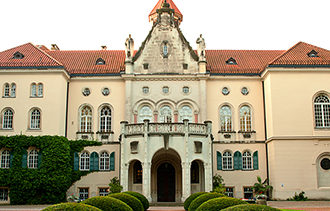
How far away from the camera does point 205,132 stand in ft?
113

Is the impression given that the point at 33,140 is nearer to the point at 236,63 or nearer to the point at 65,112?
the point at 65,112

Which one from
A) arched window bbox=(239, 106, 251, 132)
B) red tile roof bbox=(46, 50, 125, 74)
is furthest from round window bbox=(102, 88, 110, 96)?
arched window bbox=(239, 106, 251, 132)

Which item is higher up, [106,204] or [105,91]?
[105,91]

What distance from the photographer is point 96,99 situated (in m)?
39.8

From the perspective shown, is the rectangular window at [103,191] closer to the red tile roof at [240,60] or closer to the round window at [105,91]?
the round window at [105,91]

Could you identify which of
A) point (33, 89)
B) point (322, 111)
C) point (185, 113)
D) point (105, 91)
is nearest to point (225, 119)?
point (185, 113)

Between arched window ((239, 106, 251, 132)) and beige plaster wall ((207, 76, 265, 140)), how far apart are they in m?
0.38

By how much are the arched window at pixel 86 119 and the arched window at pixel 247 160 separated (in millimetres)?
13788

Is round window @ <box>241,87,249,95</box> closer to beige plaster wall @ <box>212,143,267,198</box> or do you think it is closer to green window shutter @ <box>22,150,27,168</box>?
beige plaster wall @ <box>212,143,267,198</box>

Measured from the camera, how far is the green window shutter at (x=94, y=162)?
1521 inches

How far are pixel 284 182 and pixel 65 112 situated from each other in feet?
64.0

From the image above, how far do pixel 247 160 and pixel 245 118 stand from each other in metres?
3.75

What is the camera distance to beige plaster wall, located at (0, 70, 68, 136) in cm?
3728

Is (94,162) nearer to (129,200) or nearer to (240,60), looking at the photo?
(129,200)
